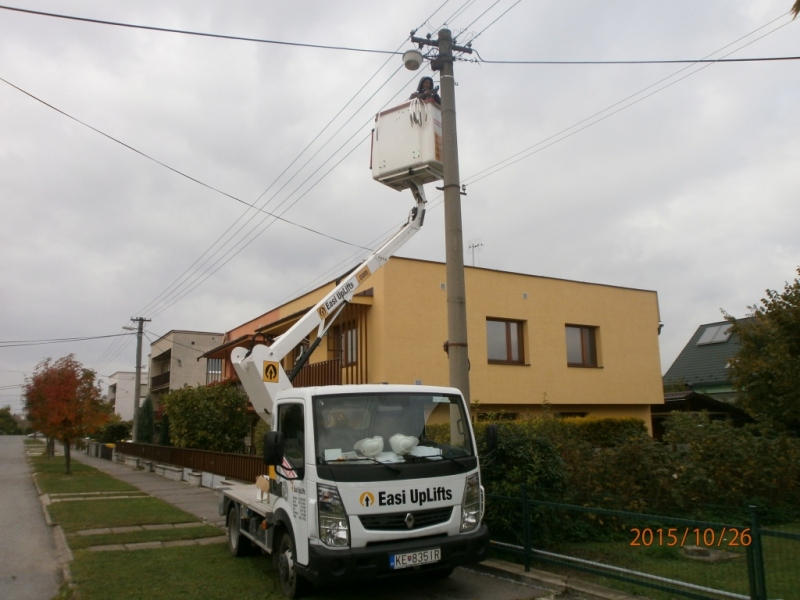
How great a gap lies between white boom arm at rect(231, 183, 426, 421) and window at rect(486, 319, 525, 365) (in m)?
8.05

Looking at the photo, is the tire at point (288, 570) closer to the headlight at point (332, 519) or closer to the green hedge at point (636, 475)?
the headlight at point (332, 519)

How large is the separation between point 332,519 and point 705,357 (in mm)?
29519

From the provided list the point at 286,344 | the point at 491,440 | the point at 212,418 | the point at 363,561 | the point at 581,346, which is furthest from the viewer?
the point at 212,418

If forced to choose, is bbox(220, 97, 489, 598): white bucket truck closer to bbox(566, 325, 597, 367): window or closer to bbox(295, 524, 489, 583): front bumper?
bbox(295, 524, 489, 583): front bumper

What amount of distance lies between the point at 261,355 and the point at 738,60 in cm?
788

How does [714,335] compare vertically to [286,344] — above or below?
above

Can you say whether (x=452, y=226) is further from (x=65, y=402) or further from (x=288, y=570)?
(x=65, y=402)

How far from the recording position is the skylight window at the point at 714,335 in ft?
103

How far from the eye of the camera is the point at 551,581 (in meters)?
6.99

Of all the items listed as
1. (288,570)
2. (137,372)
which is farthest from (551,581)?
(137,372)

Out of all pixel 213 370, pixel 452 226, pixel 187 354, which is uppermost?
pixel 187 354

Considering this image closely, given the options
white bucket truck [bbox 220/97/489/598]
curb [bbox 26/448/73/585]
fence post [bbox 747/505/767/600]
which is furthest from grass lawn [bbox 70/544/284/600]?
fence post [bbox 747/505/767/600]

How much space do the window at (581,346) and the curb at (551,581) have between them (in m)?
13.0

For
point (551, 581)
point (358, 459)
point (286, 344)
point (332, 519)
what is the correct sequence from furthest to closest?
point (286, 344) < point (551, 581) < point (358, 459) < point (332, 519)
